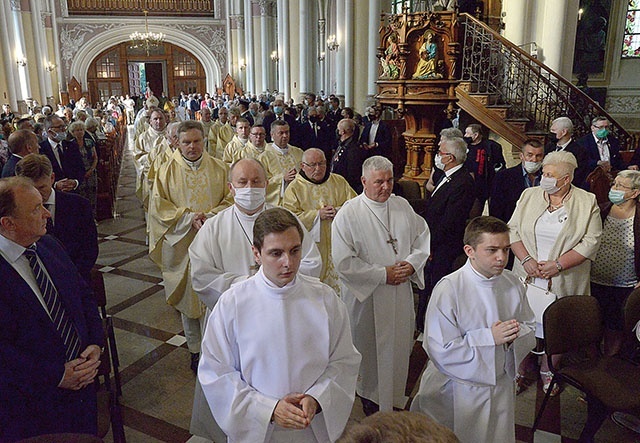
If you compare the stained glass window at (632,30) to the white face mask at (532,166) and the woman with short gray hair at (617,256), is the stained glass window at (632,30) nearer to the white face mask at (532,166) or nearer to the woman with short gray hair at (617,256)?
the white face mask at (532,166)

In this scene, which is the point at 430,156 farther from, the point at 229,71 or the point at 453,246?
the point at 229,71

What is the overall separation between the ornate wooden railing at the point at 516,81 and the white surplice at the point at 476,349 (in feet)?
20.9

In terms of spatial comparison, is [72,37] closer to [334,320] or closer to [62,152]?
[62,152]

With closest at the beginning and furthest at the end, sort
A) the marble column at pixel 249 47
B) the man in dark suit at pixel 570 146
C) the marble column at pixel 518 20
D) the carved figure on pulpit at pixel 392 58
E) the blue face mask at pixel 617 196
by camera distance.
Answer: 1. the blue face mask at pixel 617 196
2. the man in dark suit at pixel 570 146
3. the carved figure on pulpit at pixel 392 58
4. the marble column at pixel 518 20
5. the marble column at pixel 249 47

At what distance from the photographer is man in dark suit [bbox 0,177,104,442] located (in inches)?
94.3

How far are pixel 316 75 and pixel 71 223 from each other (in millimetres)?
23567

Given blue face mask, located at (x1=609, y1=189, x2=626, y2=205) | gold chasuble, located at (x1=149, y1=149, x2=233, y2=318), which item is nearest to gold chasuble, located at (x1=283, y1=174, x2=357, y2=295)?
gold chasuble, located at (x1=149, y1=149, x2=233, y2=318)

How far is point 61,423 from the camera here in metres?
2.58

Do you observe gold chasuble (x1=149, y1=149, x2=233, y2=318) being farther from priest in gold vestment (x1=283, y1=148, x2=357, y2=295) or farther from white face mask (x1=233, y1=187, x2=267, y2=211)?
white face mask (x1=233, y1=187, x2=267, y2=211)

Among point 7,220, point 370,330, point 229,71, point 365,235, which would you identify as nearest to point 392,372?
point 370,330

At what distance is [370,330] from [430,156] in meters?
5.74

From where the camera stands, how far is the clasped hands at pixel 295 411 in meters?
2.20

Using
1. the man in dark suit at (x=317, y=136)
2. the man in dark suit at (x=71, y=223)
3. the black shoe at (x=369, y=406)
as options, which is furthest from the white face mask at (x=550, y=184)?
the man in dark suit at (x=317, y=136)

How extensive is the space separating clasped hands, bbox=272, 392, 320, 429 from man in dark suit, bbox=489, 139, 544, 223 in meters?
3.49
